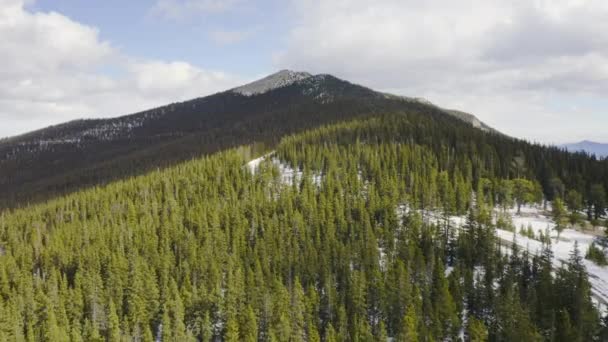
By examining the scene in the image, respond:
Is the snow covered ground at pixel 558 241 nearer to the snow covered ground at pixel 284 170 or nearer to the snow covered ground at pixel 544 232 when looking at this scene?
the snow covered ground at pixel 544 232

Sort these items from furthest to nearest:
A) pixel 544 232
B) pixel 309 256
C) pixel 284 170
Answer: pixel 284 170, pixel 544 232, pixel 309 256

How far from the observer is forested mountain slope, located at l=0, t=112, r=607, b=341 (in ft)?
258

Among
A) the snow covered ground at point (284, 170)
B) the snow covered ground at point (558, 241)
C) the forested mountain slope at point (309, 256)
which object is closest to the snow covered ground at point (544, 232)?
the snow covered ground at point (558, 241)

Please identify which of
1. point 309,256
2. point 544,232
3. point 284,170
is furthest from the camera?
point 284,170

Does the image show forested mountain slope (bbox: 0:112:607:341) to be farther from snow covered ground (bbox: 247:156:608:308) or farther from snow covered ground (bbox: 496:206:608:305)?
snow covered ground (bbox: 496:206:608:305)

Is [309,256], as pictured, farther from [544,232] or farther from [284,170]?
[284,170]

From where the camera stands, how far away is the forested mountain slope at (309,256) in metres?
78.7

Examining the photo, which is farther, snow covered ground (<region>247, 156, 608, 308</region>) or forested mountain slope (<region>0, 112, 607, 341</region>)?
snow covered ground (<region>247, 156, 608, 308</region>)

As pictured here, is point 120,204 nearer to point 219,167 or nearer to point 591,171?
point 219,167

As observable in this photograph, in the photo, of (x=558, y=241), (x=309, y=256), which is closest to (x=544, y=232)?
(x=558, y=241)

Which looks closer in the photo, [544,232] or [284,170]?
[544,232]

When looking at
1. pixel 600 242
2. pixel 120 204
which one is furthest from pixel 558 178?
pixel 120 204

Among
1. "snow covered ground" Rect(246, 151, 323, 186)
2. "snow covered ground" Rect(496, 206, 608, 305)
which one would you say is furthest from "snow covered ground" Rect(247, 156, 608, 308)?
"snow covered ground" Rect(246, 151, 323, 186)

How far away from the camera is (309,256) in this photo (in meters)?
103
